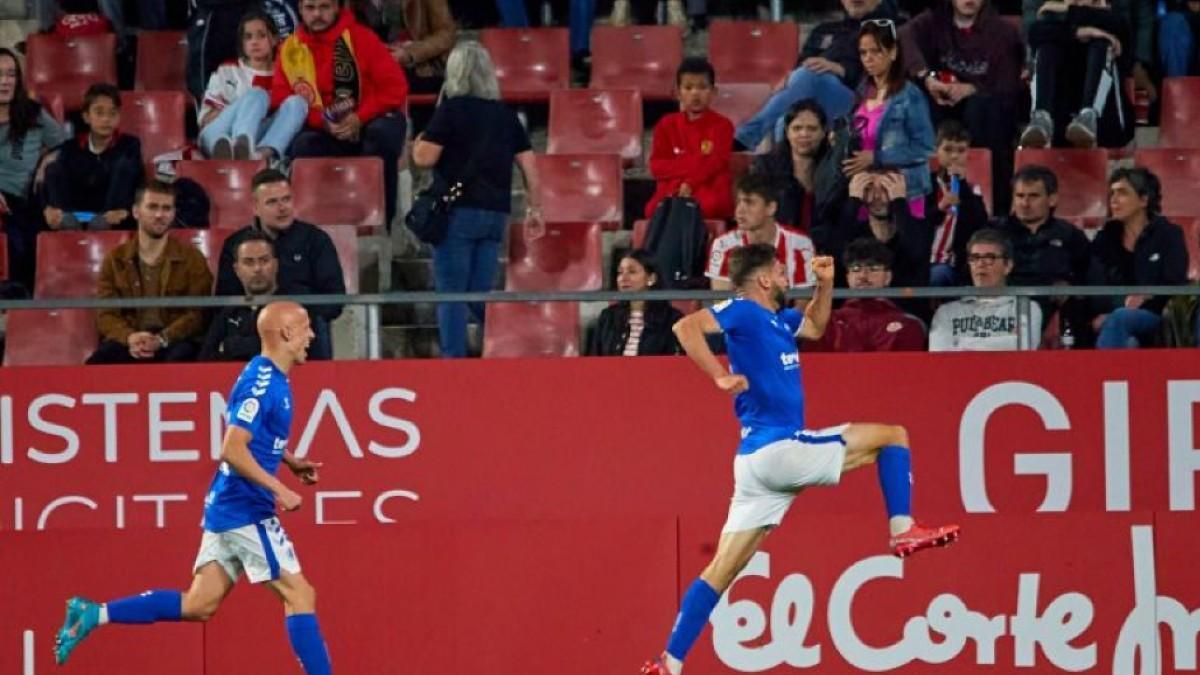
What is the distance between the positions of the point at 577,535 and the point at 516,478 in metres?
0.91

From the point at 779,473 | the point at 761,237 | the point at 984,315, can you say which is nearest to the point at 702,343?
the point at 779,473

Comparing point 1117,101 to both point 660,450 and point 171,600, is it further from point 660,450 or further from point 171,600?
point 171,600

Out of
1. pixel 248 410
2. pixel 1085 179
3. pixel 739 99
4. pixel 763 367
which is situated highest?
pixel 739 99

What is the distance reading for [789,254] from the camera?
13.1m

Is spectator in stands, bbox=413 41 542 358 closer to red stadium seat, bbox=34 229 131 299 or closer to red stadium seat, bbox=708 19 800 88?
red stadium seat, bbox=34 229 131 299

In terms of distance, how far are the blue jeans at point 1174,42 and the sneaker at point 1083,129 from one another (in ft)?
3.86

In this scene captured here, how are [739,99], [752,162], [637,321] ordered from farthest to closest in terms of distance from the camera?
[739,99] → [752,162] → [637,321]

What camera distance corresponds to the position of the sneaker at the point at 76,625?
36.6 ft

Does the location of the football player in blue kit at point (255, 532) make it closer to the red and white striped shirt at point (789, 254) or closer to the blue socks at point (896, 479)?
the blue socks at point (896, 479)

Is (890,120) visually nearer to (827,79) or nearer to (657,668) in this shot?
(827,79)

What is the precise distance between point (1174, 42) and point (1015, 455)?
3.84 m

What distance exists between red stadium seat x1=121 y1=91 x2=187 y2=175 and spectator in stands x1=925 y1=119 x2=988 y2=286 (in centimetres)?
433

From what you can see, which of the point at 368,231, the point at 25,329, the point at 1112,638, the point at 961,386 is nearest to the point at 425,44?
the point at 368,231

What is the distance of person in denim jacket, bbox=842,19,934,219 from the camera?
1346 centimetres
